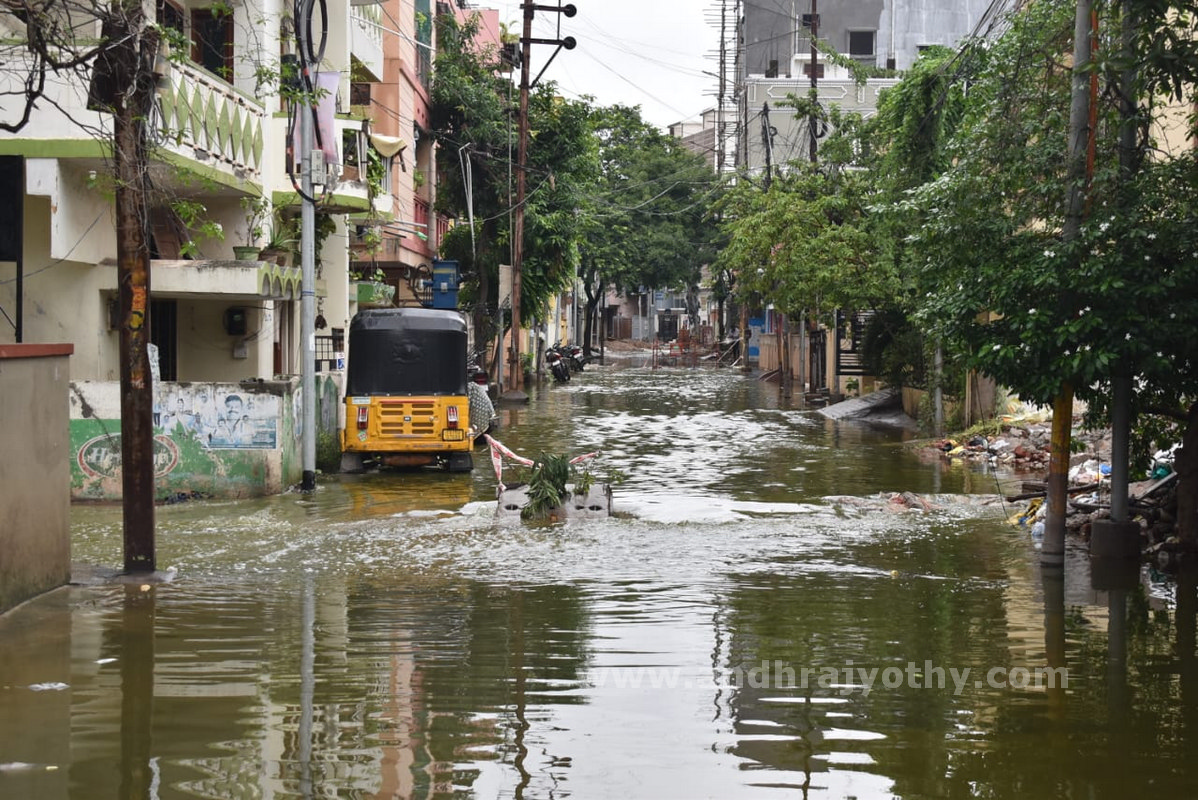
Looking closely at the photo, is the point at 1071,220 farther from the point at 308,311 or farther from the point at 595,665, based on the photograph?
the point at 308,311

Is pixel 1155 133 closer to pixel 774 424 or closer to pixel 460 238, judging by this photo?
pixel 774 424

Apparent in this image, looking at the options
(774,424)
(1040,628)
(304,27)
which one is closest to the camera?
(1040,628)

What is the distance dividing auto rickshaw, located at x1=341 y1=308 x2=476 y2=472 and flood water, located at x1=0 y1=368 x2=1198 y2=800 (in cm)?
540

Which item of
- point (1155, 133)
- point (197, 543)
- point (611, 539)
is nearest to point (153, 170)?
point (197, 543)

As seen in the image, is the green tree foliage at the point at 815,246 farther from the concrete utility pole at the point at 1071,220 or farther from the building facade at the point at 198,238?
the concrete utility pole at the point at 1071,220

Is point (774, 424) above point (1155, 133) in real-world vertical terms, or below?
below

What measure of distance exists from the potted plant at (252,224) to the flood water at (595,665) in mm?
6204

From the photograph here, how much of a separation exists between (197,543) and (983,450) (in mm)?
15891

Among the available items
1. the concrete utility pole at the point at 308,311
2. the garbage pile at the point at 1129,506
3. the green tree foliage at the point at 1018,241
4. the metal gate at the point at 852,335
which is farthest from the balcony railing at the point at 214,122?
the metal gate at the point at 852,335

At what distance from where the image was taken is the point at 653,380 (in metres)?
59.1

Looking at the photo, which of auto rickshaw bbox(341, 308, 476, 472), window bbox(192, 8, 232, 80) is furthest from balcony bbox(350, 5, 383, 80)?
auto rickshaw bbox(341, 308, 476, 472)

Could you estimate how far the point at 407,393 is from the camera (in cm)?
2309

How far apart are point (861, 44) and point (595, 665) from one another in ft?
204

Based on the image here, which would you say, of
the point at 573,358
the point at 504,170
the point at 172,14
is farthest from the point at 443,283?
the point at 573,358
